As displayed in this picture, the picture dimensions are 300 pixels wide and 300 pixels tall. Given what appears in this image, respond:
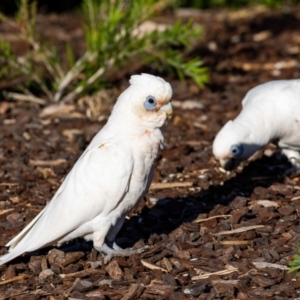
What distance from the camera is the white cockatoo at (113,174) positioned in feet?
14.9

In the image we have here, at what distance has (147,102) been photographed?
4543mm

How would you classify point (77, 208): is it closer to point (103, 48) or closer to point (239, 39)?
point (103, 48)

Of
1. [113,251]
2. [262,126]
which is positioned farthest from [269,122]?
[113,251]

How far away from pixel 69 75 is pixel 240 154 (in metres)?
3.07

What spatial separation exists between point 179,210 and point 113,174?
1308 mm

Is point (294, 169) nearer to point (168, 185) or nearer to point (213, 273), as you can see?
point (168, 185)

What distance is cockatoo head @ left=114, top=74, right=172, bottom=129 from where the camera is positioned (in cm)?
453

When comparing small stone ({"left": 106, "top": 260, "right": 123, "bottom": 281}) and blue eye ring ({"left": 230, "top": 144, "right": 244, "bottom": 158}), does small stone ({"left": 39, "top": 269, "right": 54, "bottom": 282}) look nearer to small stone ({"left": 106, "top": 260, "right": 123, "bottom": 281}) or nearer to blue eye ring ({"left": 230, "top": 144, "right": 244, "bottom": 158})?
small stone ({"left": 106, "top": 260, "right": 123, "bottom": 281})

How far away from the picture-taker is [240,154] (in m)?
6.18

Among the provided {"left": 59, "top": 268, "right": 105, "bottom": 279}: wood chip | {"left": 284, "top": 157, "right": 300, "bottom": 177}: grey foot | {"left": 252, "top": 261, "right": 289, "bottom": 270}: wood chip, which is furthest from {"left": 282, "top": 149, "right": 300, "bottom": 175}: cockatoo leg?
{"left": 59, "top": 268, "right": 105, "bottom": 279}: wood chip

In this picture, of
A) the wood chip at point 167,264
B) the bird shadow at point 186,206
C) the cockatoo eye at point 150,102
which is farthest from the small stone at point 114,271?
the cockatoo eye at point 150,102

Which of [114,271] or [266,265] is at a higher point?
[114,271]

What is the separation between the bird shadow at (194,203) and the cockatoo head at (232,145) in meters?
0.23

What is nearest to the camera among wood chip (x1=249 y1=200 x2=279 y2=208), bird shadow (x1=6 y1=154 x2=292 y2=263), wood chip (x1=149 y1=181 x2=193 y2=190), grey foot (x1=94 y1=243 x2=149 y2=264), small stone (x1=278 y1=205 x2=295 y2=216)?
grey foot (x1=94 y1=243 x2=149 y2=264)
